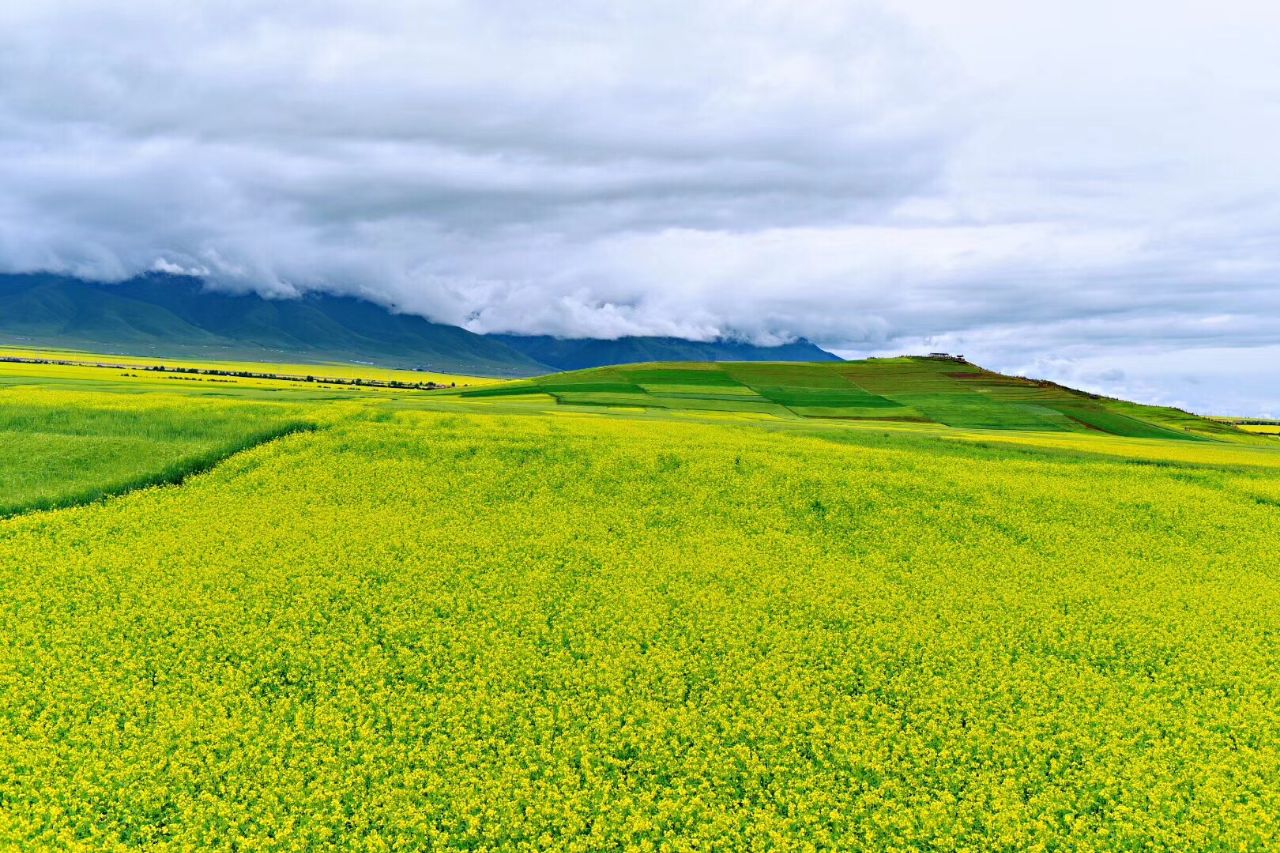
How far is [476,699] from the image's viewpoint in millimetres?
20094

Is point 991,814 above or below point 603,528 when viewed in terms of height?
below

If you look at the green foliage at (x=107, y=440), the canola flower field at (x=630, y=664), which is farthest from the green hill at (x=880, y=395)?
the canola flower field at (x=630, y=664)

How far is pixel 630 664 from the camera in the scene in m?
21.9

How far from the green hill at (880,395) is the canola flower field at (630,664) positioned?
53799 mm

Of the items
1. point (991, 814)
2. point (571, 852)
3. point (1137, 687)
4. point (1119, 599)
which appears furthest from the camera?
point (1119, 599)

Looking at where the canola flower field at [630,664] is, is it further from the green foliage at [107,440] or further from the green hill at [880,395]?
the green hill at [880,395]

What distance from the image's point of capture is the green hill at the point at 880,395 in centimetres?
9269

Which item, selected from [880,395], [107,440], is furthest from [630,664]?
[880,395]

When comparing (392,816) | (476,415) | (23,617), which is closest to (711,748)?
(392,816)

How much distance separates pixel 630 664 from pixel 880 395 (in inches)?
3943

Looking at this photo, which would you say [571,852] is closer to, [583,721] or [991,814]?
[583,721]

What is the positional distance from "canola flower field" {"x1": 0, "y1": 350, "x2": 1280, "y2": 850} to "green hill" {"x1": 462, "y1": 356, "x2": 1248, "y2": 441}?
53799 millimetres

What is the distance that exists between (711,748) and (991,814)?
6515 mm

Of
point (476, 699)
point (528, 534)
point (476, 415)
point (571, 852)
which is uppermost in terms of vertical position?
point (476, 415)
